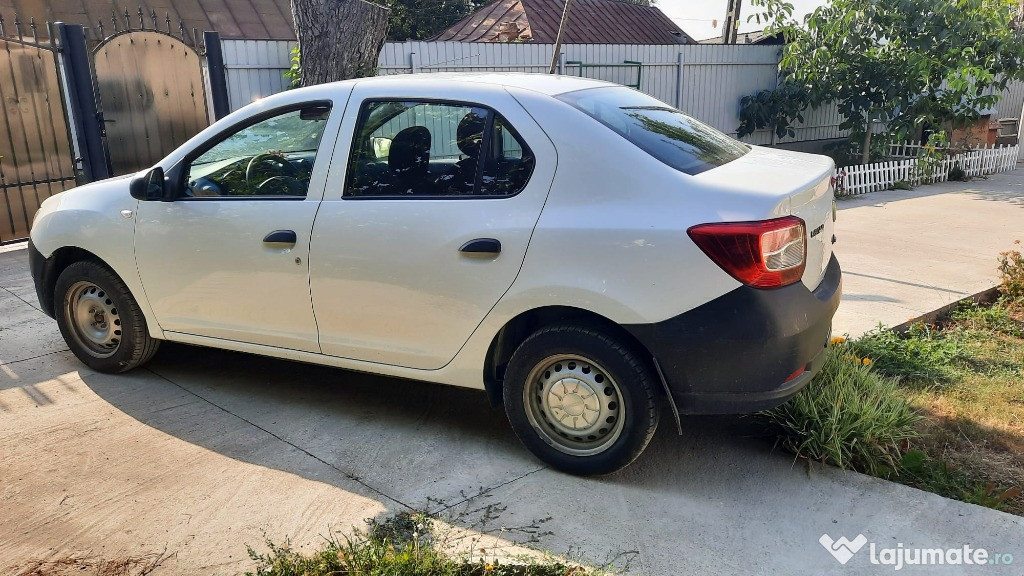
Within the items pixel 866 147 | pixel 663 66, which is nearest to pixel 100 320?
pixel 663 66

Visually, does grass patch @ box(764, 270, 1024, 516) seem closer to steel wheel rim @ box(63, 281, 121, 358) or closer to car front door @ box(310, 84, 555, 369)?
car front door @ box(310, 84, 555, 369)

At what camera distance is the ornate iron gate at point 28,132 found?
7.93 m

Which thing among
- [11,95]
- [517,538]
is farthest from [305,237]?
[11,95]

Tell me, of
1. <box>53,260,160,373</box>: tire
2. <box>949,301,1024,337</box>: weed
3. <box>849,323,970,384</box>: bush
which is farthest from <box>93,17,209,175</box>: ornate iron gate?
<box>949,301,1024,337</box>: weed

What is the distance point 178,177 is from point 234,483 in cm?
173

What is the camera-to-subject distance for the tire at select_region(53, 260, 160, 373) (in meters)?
4.68

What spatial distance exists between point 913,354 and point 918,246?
154 inches

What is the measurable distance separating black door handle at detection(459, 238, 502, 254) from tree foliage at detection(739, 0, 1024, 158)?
11928 mm

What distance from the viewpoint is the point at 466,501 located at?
3.43 m

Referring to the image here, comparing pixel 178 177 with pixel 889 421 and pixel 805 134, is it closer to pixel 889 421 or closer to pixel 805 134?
pixel 889 421

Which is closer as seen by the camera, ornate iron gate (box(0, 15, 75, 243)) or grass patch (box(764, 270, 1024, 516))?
grass patch (box(764, 270, 1024, 516))

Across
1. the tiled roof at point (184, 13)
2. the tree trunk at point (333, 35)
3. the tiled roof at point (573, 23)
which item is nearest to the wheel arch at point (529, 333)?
the tree trunk at point (333, 35)

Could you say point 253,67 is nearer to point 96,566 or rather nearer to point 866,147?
point 96,566

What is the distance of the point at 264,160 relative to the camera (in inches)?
167
